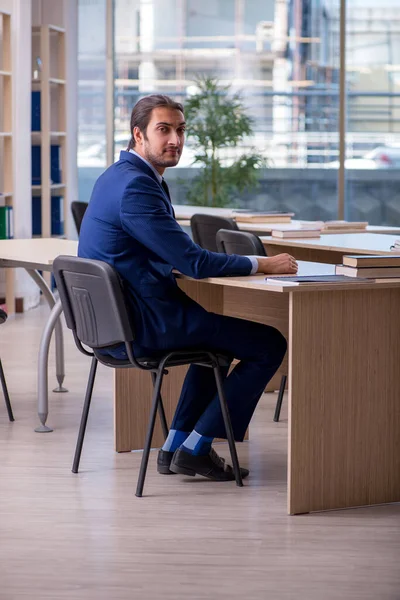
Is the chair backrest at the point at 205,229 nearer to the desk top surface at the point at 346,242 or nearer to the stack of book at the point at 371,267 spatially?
the desk top surface at the point at 346,242

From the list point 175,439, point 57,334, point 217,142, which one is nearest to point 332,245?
point 175,439

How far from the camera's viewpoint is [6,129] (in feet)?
24.8

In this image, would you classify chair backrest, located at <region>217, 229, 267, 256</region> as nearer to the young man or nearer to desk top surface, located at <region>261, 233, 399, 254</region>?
desk top surface, located at <region>261, 233, 399, 254</region>

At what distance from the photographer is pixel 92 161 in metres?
9.73

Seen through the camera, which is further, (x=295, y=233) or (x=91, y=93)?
(x=91, y=93)

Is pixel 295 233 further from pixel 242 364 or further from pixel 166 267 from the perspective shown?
pixel 166 267

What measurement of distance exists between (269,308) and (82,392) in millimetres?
1240

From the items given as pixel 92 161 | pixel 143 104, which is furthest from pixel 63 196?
pixel 143 104

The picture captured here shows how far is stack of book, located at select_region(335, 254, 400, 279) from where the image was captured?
326 centimetres

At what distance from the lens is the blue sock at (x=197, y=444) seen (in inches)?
142

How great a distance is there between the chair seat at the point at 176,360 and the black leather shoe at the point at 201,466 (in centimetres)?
37

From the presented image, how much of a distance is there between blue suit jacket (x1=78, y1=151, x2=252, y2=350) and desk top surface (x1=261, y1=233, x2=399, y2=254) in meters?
1.20

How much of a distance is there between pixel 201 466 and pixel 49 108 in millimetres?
5142

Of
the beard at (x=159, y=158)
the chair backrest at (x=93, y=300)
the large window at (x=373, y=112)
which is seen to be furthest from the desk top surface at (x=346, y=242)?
the large window at (x=373, y=112)
